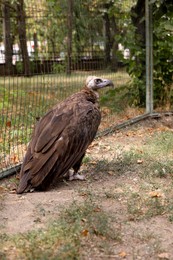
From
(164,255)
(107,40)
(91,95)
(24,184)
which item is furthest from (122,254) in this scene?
(107,40)

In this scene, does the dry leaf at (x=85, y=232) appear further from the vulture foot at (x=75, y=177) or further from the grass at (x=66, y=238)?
the vulture foot at (x=75, y=177)

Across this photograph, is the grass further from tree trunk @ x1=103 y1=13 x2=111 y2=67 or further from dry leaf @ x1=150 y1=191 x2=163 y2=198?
tree trunk @ x1=103 y1=13 x2=111 y2=67

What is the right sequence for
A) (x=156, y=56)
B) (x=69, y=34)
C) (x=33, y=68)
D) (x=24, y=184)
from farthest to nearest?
(x=156, y=56), (x=69, y=34), (x=33, y=68), (x=24, y=184)

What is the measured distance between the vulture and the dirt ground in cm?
18

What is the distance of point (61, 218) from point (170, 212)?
3.84 ft

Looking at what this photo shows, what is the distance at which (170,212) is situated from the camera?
16.9 ft

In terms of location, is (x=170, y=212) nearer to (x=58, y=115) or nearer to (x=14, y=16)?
(x=58, y=115)

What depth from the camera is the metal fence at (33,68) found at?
6926 millimetres

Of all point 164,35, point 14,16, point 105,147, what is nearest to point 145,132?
point 105,147

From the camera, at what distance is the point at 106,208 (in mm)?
5242

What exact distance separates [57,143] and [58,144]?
2cm

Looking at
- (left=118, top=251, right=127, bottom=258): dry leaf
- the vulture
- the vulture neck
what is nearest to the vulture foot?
the vulture

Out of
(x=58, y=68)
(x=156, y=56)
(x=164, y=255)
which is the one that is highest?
(x=156, y=56)

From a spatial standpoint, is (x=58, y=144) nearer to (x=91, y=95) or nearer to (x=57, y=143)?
(x=57, y=143)
